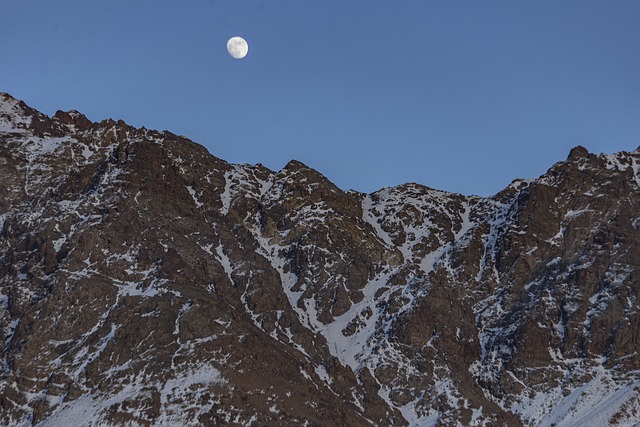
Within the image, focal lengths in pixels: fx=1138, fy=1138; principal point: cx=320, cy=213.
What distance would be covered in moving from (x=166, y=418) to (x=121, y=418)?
791 cm

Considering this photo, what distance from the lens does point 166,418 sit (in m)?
199

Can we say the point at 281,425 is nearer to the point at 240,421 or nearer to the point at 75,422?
the point at 240,421

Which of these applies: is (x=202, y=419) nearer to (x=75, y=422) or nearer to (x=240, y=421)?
(x=240, y=421)

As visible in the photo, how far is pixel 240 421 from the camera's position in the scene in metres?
199

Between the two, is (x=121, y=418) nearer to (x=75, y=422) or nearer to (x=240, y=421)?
(x=75, y=422)

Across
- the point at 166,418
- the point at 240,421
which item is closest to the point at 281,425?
the point at 240,421

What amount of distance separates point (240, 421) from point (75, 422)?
29.0 metres

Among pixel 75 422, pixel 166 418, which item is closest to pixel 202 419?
pixel 166 418

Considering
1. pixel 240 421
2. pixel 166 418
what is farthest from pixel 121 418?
pixel 240 421

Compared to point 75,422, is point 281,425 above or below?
below

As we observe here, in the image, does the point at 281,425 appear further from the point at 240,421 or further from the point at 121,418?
the point at 121,418

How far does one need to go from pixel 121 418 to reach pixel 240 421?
820 inches

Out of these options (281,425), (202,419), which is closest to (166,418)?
(202,419)

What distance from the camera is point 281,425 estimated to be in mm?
199875
